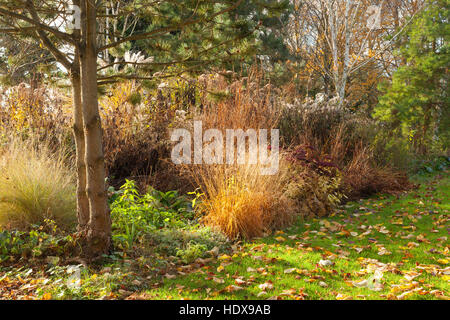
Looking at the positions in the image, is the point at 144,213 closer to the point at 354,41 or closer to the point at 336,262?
the point at 336,262

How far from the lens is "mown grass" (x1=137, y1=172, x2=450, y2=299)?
114 inches

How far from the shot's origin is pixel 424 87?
1110cm

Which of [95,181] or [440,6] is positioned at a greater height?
[440,6]

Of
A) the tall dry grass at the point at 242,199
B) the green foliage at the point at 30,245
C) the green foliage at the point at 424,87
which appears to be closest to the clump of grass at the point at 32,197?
the green foliage at the point at 30,245

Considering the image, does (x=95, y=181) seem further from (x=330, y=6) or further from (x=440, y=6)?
(x=440, y=6)

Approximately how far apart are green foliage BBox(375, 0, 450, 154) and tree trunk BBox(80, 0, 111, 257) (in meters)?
9.37

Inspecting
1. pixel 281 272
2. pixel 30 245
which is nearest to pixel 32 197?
pixel 30 245

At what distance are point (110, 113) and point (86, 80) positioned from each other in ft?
10.2

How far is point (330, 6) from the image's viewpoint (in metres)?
10.8

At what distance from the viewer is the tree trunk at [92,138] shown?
133 inches

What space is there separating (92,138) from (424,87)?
34.6 ft

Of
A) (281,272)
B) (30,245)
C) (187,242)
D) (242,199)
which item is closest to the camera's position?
(281,272)

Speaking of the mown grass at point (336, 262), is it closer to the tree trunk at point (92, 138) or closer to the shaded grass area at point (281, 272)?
the shaded grass area at point (281, 272)

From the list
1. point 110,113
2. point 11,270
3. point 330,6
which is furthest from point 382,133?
point 11,270
